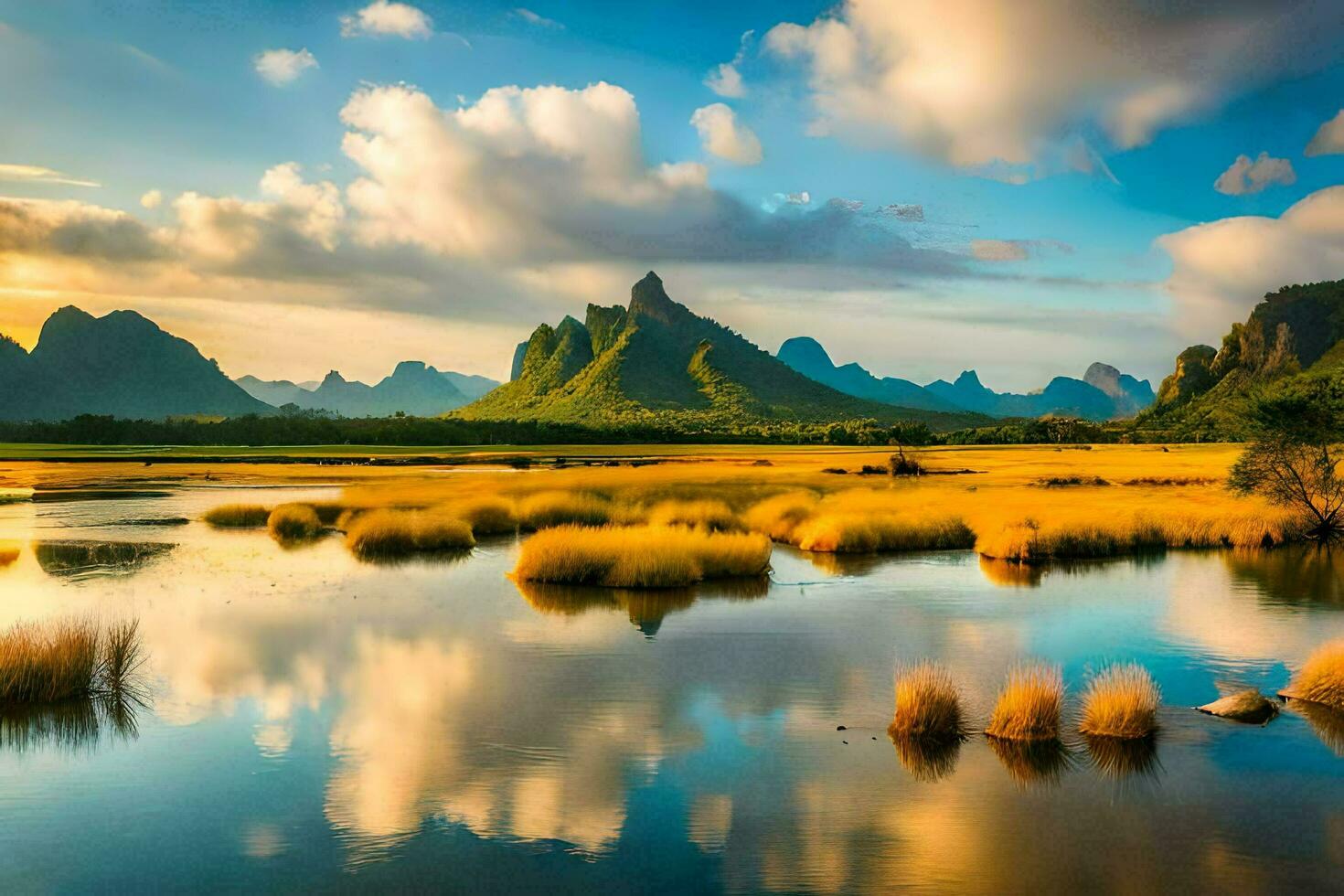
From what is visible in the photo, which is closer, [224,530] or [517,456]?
[224,530]

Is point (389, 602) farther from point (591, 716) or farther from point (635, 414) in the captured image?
point (635, 414)

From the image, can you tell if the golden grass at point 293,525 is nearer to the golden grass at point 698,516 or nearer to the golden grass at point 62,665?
the golden grass at point 698,516

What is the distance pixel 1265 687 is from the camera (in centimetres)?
1867

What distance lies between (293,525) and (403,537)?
8423 millimetres

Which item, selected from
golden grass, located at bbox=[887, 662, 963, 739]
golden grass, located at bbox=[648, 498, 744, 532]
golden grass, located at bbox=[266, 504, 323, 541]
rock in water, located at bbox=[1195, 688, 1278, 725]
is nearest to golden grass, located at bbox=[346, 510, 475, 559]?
golden grass, located at bbox=[266, 504, 323, 541]

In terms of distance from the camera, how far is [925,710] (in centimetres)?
1539

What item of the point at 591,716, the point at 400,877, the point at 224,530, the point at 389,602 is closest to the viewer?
the point at 400,877

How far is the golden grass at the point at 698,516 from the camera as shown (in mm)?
42844

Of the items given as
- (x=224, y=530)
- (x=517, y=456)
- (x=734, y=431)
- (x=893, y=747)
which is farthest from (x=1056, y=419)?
(x=893, y=747)

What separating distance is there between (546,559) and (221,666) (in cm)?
1230

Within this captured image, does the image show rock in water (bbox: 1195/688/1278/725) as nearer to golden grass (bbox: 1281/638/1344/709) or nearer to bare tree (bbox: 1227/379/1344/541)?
golden grass (bbox: 1281/638/1344/709)

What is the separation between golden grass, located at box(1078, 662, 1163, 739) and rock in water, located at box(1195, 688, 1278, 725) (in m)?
1.34

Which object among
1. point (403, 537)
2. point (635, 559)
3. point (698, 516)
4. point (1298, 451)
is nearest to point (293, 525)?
point (403, 537)

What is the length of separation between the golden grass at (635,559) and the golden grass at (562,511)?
37.2 feet
